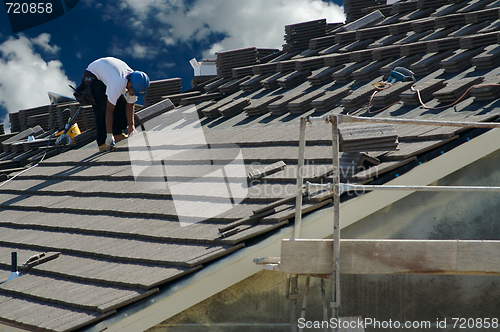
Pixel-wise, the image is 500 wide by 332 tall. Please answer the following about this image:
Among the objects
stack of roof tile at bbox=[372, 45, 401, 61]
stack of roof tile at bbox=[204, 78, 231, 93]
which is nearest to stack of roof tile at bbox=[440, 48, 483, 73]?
stack of roof tile at bbox=[372, 45, 401, 61]

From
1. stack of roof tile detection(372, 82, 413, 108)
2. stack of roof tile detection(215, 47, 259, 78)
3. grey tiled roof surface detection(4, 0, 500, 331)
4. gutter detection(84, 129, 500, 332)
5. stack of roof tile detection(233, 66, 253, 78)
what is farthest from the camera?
stack of roof tile detection(215, 47, 259, 78)

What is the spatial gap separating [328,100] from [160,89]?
5401 millimetres

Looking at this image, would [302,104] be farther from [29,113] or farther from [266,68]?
[29,113]

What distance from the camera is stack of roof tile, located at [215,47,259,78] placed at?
38.7 feet

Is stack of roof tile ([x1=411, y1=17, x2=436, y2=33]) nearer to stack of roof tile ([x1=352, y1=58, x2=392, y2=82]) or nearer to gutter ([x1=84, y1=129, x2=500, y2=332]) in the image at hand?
stack of roof tile ([x1=352, y1=58, x2=392, y2=82])

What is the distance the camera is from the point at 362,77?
7980 mm

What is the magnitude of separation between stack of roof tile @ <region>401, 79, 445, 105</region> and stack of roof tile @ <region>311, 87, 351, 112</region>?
1.12m

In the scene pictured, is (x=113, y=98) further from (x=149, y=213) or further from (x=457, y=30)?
(x=457, y=30)

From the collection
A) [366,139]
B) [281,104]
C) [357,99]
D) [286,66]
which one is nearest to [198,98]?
[286,66]

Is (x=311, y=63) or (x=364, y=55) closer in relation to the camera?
(x=364, y=55)

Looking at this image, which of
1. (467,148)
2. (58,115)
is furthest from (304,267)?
(58,115)

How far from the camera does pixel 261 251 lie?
4145mm

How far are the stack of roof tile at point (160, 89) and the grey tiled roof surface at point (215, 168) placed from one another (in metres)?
1.28

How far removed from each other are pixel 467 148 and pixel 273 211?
1.82 m
